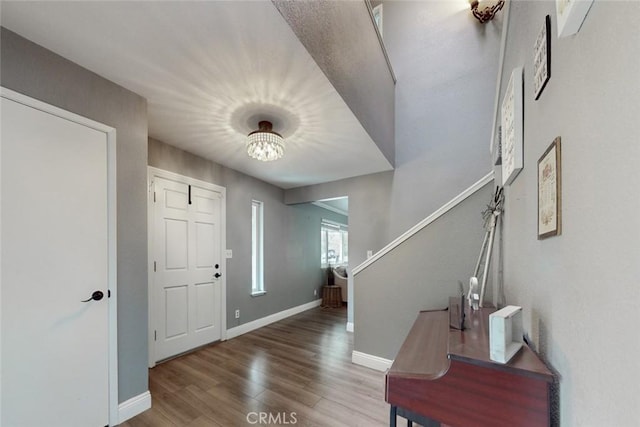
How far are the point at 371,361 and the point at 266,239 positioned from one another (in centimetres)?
240

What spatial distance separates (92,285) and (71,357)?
1.41 feet

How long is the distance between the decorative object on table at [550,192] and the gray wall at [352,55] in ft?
4.45

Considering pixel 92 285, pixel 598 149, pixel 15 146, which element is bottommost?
pixel 92 285

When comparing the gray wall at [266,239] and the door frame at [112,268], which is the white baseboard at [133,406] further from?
the gray wall at [266,239]

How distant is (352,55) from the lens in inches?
93.6

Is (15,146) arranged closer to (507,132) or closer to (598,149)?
(598,149)

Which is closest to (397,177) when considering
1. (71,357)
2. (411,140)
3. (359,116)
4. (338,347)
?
(411,140)

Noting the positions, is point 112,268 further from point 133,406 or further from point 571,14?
point 571,14

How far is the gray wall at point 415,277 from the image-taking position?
7.64 feet

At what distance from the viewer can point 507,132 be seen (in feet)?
4.67

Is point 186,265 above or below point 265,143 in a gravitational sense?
below

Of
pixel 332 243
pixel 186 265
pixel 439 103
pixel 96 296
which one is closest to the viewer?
pixel 96 296

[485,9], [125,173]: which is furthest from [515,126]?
[485,9]

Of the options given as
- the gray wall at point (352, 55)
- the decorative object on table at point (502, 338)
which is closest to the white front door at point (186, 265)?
the gray wall at point (352, 55)
